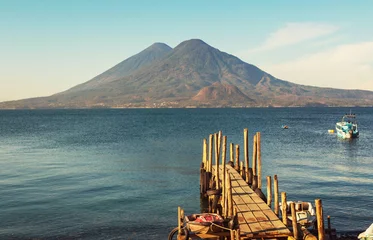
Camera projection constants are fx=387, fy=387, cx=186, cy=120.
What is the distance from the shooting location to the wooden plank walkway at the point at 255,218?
15422mm

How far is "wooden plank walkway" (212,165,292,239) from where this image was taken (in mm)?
15422

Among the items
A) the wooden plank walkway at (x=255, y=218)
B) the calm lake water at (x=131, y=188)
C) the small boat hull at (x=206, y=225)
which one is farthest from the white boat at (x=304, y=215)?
the small boat hull at (x=206, y=225)

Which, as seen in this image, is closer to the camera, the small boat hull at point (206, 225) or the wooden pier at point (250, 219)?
the wooden pier at point (250, 219)

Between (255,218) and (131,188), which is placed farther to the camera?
(131,188)

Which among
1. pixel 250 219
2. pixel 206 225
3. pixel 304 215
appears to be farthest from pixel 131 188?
pixel 206 225

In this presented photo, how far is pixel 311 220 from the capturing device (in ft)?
68.2

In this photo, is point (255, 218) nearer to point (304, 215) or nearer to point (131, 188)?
point (304, 215)

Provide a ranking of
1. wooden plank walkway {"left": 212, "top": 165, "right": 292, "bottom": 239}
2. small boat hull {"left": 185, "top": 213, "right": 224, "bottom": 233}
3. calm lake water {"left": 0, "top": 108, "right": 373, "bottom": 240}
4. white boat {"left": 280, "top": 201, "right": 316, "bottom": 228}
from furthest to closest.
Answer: calm lake water {"left": 0, "top": 108, "right": 373, "bottom": 240} → white boat {"left": 280, "top": 201, "right": 316, "bottom": 228} → small boat hull {"left": 185, "top": 213, "right": 224, "bottom": 233} → wooden plank walkway {"left": 212, "top": 165, "right": 292, "bottom": 239}

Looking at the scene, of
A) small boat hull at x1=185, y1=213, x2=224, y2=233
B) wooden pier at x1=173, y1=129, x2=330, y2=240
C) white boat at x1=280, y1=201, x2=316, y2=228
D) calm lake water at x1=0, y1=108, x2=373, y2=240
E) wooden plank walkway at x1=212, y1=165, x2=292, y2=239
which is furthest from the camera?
calm lake water at x1=0, y1=108, x2=373, y2=240

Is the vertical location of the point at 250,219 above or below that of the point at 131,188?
above

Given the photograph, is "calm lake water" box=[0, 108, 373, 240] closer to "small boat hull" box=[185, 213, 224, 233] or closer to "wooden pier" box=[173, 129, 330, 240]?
"wooden pier" box=[173, 129, 330, 240]

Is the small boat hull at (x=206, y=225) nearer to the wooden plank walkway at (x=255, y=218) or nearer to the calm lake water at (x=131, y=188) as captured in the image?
the wooden plank walkway at (x=255, y=218)

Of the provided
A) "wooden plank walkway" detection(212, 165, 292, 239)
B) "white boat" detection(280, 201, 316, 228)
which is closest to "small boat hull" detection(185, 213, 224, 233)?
"wooden plank walkway" detection(212, 165, 292, 239)

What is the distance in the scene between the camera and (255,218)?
17031mm
